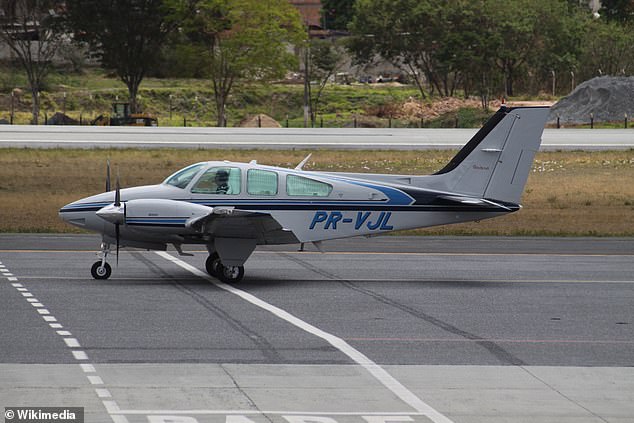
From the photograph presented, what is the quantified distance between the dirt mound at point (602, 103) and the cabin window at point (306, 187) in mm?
47959

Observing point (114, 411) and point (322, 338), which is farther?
point (322, 338)

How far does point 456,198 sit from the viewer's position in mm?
20656

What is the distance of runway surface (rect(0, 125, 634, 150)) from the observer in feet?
167

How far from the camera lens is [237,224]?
64.5ft

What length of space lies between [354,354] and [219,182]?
691cm

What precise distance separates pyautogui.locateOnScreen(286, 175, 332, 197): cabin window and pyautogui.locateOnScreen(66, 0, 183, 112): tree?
2189 inches

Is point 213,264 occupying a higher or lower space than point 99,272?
higher

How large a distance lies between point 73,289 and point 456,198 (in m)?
7.18

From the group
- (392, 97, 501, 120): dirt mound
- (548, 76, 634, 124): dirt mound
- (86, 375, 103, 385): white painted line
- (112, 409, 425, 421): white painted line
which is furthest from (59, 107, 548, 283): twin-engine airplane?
(392, 97, 501, 120): dirt mound

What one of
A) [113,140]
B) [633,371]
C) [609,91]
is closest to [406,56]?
[609,91]

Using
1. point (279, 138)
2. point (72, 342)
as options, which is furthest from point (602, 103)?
point (72, 342)

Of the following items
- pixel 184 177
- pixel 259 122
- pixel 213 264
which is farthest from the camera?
pixel 259 122

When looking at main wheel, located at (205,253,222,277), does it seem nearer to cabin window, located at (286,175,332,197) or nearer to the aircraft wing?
the aircraft wing

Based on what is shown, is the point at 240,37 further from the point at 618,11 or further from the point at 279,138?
the point at 618,11
